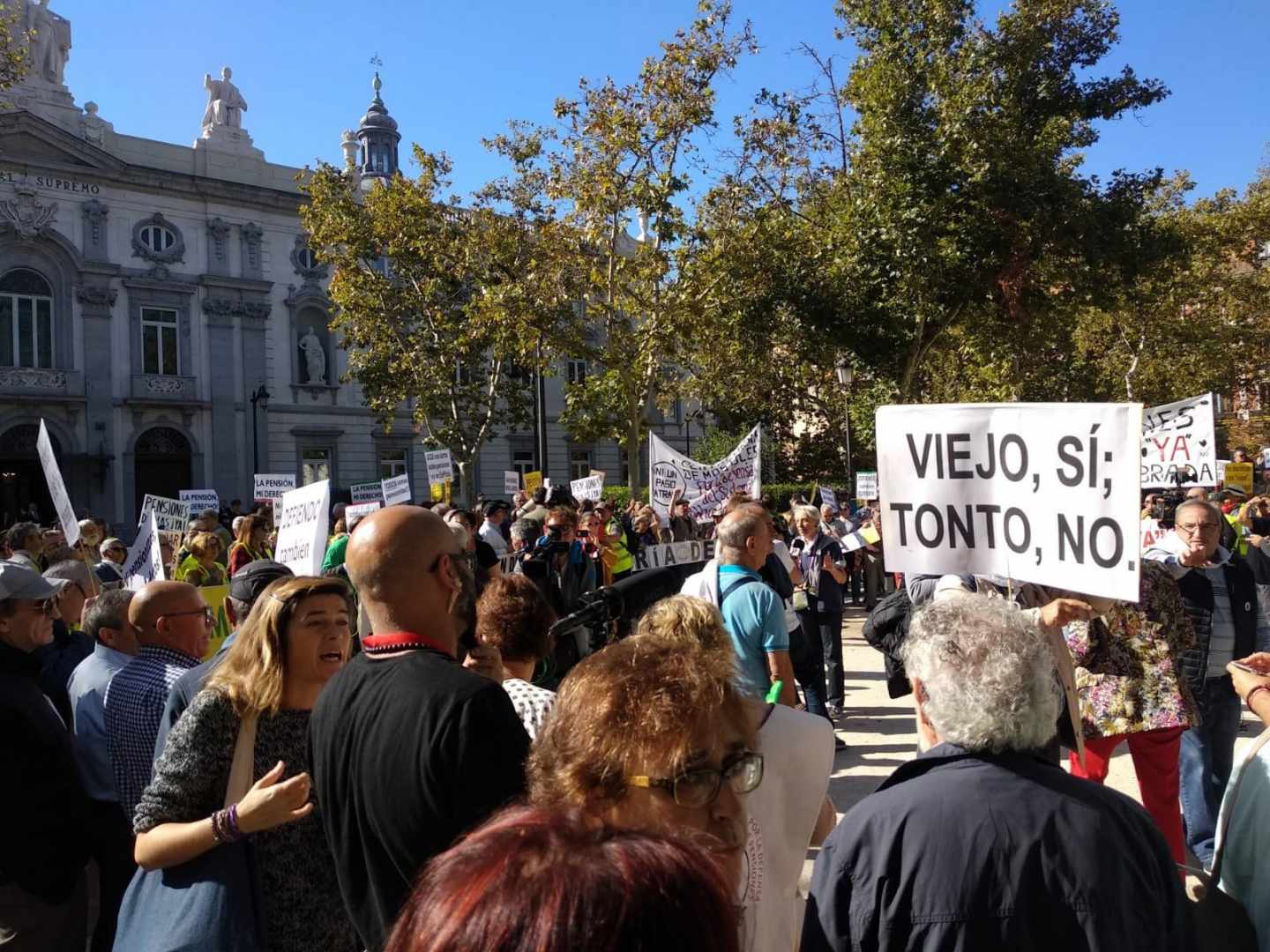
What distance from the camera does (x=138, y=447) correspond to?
31.8 metres

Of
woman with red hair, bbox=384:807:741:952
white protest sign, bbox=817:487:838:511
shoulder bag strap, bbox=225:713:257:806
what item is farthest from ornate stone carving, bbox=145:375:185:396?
woman with red hair, bbox=384:807:741:952

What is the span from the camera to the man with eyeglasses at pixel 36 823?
3061mm

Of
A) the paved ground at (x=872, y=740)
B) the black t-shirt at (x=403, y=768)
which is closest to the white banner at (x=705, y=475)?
the paved ground at (x=872, y=740)

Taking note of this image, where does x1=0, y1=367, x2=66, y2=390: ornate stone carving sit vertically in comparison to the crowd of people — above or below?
above

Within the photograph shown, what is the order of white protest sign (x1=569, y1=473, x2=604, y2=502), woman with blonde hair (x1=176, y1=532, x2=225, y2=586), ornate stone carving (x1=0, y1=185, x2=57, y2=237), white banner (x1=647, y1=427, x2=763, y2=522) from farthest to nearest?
ornate stone carving (x1=0, y1=185, x2=57, y2=237) < white protest sign (x1=569, y1=473, x2=604, y2=502) < white banner (x1=647, y1=427, x2=763, y2=522) < woman with blonde hair (x1=176, y1=532, x2=225, y2=586)

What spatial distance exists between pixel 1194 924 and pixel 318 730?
200cm

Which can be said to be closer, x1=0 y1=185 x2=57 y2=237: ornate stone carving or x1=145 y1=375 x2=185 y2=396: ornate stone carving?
x1=0 y1=185 x2=57 y2=237: ornate stone carving

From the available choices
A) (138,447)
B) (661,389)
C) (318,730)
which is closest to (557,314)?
(661,389)

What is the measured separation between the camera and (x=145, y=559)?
29.5 ft

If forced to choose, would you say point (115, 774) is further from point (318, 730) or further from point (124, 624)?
point (318, 730)

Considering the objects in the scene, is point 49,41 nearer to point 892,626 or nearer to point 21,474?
point 21,474

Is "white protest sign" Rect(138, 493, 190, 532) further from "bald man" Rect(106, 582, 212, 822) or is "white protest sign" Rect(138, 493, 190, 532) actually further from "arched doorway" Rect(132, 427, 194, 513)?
"arched doorway" Rect(132, 427, 194, 513)

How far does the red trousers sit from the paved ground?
75cm

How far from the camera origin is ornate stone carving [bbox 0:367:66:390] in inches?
1160
